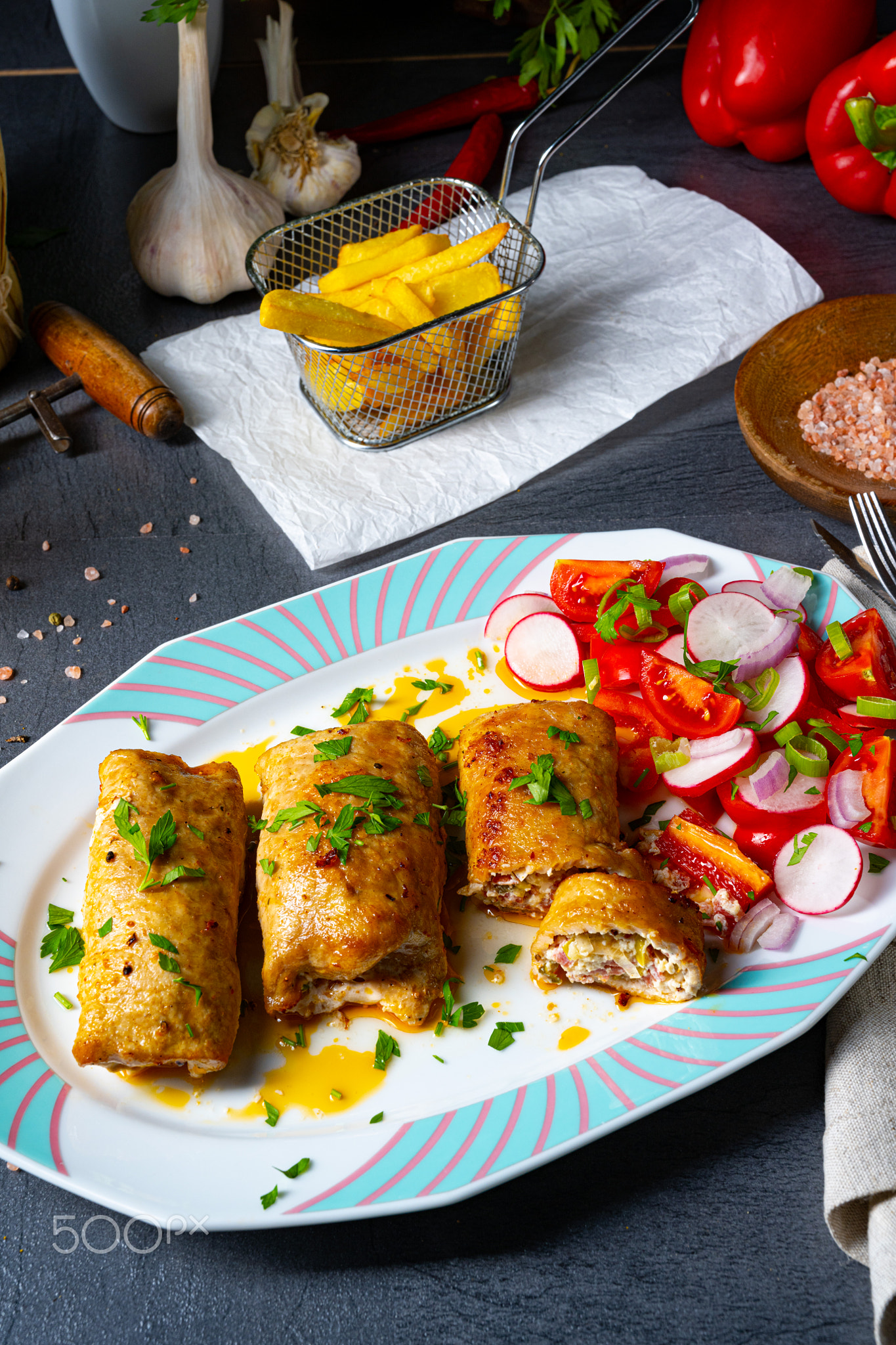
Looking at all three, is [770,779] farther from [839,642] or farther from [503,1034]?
[503,1034]

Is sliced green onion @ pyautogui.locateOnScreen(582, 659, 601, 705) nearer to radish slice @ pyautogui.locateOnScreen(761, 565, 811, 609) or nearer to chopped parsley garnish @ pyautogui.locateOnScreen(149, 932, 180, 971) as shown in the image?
radish slice @ pyautogui.locateOnScreen(761, 565, 811, 609)

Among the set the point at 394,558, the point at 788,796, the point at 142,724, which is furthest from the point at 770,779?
the point at 142,724

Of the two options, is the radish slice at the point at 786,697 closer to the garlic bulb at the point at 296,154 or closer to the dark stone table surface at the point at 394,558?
the dark stone table surface at the point at 394,558

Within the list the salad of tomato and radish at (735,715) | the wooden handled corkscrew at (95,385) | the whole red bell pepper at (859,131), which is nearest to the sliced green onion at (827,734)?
the salad of tomato and radish at (735,715)

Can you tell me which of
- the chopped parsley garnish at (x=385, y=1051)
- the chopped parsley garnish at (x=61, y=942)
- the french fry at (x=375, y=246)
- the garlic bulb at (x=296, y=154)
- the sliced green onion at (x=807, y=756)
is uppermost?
the garlic bulb at (x=296, y=154)

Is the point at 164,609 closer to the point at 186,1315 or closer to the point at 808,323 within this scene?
the point at 186,1315

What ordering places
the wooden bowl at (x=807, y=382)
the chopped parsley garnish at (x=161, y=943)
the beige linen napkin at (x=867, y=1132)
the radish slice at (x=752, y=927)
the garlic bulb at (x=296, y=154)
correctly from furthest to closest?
the garlic bulb at (x=296, y=154), the wooden bowl at (x=807, y=382), the radish slice at (x=752, y=927), the chopped parsley garnish at (x=161, y=943), the beige linen napkin at (x=867, y=1132)
